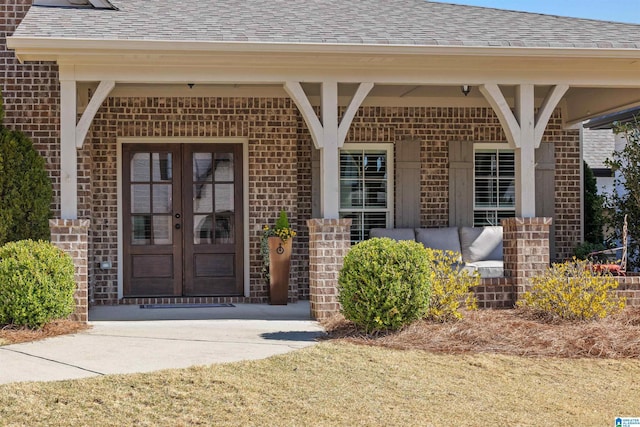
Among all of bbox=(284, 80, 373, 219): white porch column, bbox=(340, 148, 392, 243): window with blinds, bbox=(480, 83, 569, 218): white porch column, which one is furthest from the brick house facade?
bbox=(480, 83, 569, 218): white porch column

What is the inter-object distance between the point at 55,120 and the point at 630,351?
7.37 metres

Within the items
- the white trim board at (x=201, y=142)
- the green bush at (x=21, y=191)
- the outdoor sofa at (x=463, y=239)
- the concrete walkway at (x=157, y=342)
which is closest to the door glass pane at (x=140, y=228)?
the white trim board at (x=201, y=142)

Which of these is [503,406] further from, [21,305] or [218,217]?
[218,217]

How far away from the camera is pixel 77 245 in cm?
971

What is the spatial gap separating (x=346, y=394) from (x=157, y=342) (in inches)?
103

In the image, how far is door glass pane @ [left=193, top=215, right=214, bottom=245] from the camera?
12.5m

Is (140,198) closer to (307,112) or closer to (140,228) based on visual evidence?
(140,228)

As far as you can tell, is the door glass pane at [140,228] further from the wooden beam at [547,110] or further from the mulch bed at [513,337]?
the wooden beam at [547,110]

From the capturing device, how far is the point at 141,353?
312 inches

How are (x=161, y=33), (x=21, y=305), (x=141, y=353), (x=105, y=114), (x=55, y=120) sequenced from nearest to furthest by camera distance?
(x=141, y=353) → (x=21, y=305) → (x=161, y=33) → (x=55, y=120) → (x=105, y=114)

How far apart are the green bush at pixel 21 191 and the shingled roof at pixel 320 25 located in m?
1.66

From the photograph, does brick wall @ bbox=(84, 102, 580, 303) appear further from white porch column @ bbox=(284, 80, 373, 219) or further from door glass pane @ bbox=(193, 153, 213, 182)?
white porch column @ bbox=(284, 80, 373, 219)

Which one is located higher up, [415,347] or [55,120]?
[55,120]

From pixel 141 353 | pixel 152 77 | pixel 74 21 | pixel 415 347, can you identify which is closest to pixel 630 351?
pixel 415 347
